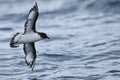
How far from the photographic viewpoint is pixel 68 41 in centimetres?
1967

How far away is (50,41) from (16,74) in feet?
15.4

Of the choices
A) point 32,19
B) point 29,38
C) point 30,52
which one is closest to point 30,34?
point 29,38

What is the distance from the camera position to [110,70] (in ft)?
50.5

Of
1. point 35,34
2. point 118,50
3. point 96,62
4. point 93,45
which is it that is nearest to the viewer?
point 35,34

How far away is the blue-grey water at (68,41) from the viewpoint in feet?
50.6

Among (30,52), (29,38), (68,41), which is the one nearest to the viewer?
(29,38)

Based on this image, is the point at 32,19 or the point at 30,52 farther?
the point at 30,52

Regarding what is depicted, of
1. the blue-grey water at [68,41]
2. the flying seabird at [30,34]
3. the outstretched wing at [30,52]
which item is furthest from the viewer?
the blue-grey water at [68,41]

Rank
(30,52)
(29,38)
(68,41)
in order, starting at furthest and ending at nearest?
(68,41) → (30,52) → (29,38)

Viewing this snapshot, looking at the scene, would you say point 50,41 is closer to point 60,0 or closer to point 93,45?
point 93,45

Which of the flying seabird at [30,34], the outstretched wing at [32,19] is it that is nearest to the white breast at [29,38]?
the flying seabird at [30,34]

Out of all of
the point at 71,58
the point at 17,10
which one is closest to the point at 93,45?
the point at 71,58

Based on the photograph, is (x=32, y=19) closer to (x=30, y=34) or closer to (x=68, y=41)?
(x=30, y=34)

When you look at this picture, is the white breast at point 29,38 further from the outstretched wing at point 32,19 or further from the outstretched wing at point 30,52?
the outstretched wing at point 30,52
